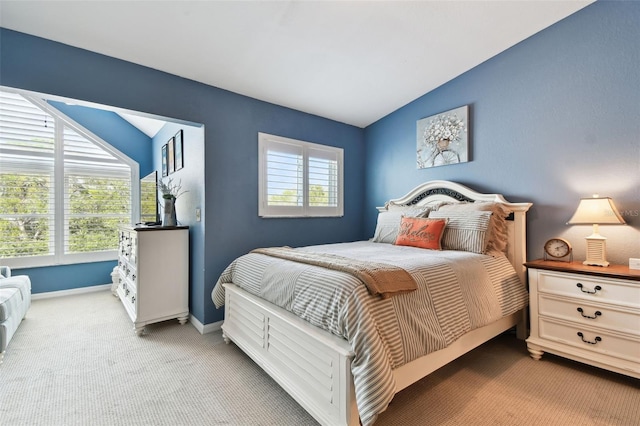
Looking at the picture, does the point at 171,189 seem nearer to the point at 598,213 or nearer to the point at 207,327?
the point at 207,327

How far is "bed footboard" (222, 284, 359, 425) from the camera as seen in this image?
1.36m

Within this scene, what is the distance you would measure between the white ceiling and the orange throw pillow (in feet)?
5.10

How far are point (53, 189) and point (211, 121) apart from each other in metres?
2.84

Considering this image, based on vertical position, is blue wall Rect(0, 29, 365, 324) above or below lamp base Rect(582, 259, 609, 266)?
above

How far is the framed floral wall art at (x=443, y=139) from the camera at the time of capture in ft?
10.1

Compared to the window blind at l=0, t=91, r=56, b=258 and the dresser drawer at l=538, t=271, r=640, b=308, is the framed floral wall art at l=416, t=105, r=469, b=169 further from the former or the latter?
the window blind at l=0, t=91, r=56, b=258

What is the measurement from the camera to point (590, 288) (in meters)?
1.98

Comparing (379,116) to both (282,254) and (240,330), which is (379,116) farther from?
(240,330)

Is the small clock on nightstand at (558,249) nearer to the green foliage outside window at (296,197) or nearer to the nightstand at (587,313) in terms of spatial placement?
the nightstand at (587,313)

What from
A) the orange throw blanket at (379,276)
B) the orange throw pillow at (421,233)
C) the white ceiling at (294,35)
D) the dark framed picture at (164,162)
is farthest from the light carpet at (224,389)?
the white ceiling at (294,35)

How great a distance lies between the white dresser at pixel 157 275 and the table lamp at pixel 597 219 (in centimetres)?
345

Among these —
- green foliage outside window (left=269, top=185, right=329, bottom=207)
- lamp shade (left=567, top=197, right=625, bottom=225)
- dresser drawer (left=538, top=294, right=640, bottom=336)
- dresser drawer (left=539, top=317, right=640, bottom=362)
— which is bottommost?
dresser drawer (left=539, top=317, right=640, bottom=362)

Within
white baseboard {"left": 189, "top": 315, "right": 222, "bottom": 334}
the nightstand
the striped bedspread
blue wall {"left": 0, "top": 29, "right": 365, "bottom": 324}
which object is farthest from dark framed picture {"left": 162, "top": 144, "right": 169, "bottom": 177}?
the nightstand

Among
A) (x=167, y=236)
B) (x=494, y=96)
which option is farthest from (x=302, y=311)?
(x=494, y=96)
